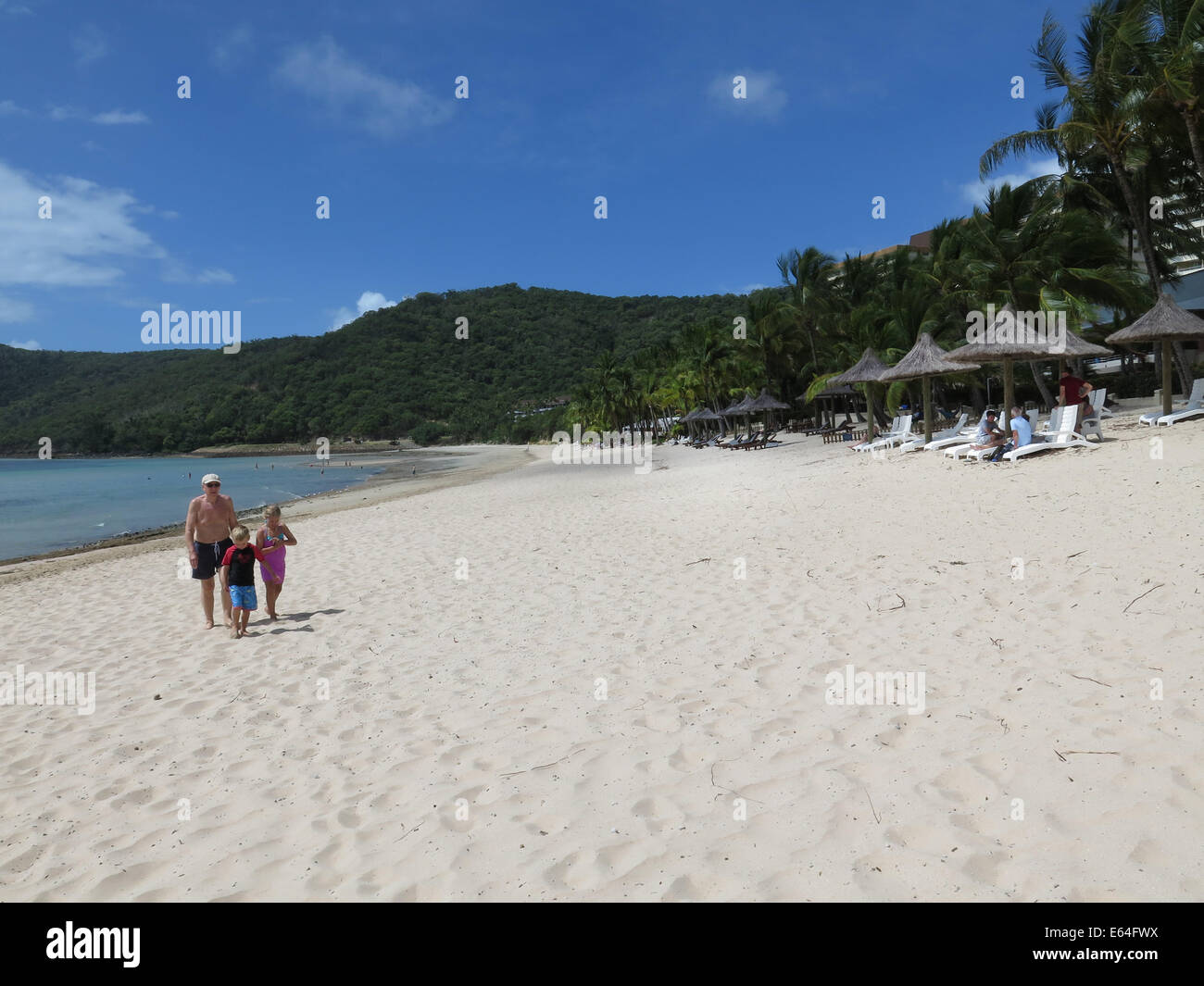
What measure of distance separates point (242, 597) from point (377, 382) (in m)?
110

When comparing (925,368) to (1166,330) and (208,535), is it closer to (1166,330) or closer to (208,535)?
(1166,330)

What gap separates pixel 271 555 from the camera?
647 centimetres

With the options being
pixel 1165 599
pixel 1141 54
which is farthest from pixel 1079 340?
pixel 1165 599

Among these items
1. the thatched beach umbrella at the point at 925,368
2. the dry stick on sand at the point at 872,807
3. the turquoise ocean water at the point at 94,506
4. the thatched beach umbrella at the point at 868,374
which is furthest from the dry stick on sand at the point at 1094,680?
the turquoise ocean water at the point at 94,506

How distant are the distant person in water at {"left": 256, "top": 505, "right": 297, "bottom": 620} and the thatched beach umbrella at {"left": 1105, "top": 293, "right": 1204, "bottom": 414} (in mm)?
14465

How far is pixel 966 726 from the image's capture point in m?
3.40

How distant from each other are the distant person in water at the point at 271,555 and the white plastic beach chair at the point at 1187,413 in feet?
47.3

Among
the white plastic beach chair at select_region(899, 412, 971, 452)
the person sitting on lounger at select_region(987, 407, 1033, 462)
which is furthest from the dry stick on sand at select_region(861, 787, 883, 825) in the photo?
the white plastic beach chair at select_region(899, 412, 971, 452)

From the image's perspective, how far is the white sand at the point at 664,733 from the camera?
101 inches

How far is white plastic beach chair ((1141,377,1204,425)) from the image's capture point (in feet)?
41.2

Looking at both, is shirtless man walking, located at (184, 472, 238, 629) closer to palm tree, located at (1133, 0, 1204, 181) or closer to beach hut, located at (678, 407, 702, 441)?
palm tree, located at (1133, 0, 1204, 181)

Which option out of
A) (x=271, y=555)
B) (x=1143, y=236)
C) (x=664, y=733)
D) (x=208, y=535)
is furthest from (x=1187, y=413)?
(x=208, y=535)

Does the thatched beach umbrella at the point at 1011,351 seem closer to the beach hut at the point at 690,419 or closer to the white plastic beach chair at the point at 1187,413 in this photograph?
the white plastic beach chair at the point at 1187,413
